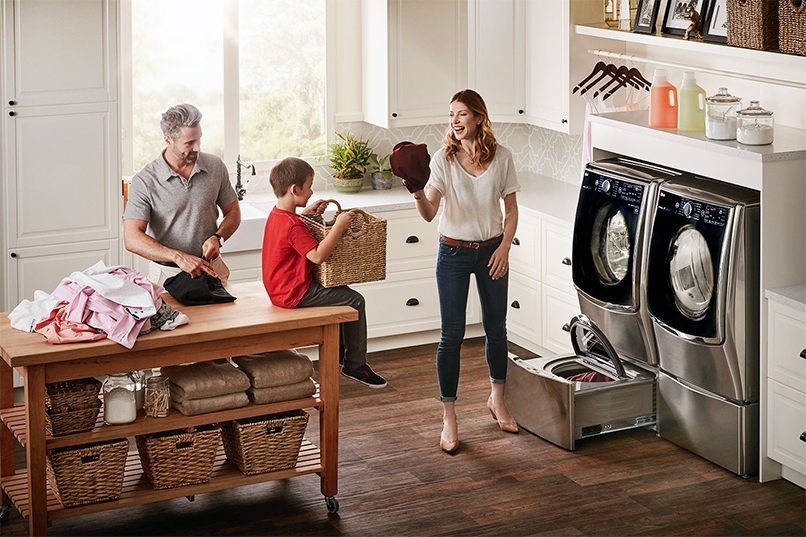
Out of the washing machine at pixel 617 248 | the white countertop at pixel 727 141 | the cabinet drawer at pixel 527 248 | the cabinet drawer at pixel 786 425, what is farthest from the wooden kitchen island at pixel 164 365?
the cabinet drawer at pixel 527 248

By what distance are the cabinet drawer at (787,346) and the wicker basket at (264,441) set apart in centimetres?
183

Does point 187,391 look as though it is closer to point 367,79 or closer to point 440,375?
point 440,375

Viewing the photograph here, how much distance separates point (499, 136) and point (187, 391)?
343 cm

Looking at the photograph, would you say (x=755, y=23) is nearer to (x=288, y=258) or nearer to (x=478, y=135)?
(x=478, y=135)

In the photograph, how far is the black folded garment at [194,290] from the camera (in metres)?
3.84

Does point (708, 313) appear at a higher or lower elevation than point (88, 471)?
higher

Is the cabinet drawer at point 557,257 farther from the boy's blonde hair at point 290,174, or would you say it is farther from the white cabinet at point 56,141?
the white cabinet at point 56,141

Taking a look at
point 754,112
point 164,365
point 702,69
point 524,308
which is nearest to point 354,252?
point 164,365

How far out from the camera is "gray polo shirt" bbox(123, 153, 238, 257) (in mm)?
4023

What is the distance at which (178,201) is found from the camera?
406 centimetres

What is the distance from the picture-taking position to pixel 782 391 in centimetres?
397

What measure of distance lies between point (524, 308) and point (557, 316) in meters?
0.33

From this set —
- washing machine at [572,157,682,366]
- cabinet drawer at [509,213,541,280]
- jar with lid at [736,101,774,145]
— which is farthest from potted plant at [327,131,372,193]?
jar with lid at [736,101,774,145]

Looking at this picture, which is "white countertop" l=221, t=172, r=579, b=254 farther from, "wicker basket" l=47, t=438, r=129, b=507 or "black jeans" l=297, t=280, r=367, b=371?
"wicker basket" l=47, t=438, r=129, b=507
